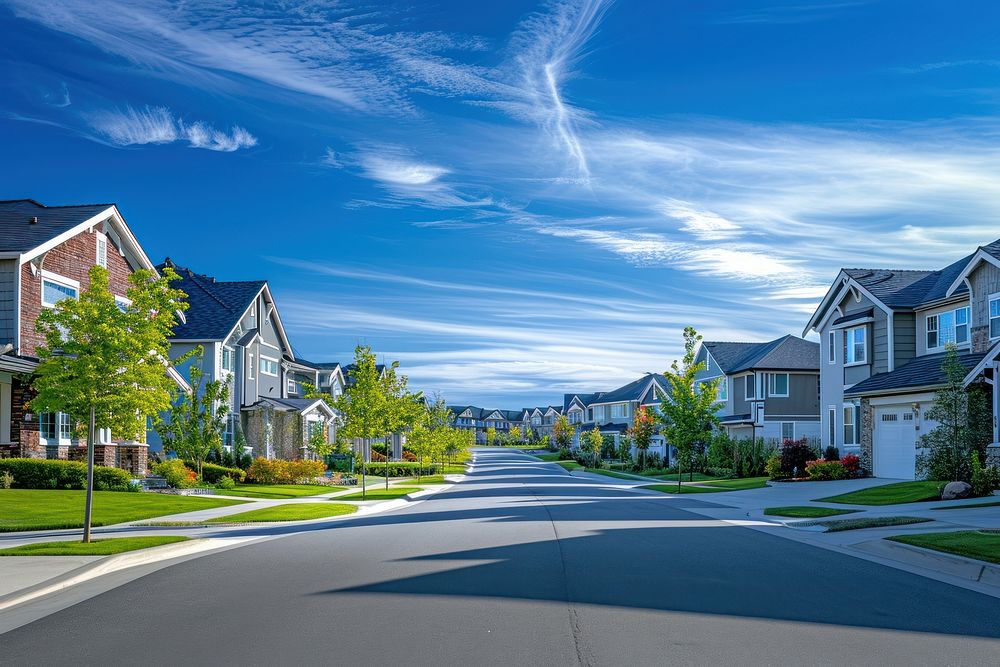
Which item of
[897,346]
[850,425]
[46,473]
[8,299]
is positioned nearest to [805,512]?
[897,346]

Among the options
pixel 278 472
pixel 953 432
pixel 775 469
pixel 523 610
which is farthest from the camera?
pixel 775 469

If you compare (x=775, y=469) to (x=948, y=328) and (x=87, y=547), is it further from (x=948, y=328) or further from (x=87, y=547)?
(x=87, y=547)

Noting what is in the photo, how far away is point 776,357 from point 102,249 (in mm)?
38409

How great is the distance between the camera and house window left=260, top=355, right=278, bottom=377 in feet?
167

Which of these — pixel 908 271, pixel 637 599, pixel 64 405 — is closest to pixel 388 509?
pixel 64 405

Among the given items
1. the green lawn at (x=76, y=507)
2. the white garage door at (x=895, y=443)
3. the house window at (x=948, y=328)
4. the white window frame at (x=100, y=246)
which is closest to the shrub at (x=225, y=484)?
the green lawn at (x=76, y=507)

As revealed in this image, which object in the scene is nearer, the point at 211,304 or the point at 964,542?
the point at 964,542

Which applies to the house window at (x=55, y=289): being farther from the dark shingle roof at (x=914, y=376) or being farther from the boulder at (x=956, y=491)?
the dark shingle roof at (x=914, y=376)

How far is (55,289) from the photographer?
101 ft

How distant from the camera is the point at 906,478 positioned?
34094 millimetres

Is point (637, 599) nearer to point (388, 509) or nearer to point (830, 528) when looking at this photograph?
point (830, 528)

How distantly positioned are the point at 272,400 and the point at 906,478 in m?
31.8

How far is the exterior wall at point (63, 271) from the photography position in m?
28.8

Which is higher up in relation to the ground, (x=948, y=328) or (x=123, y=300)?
(x=123, y=300)
